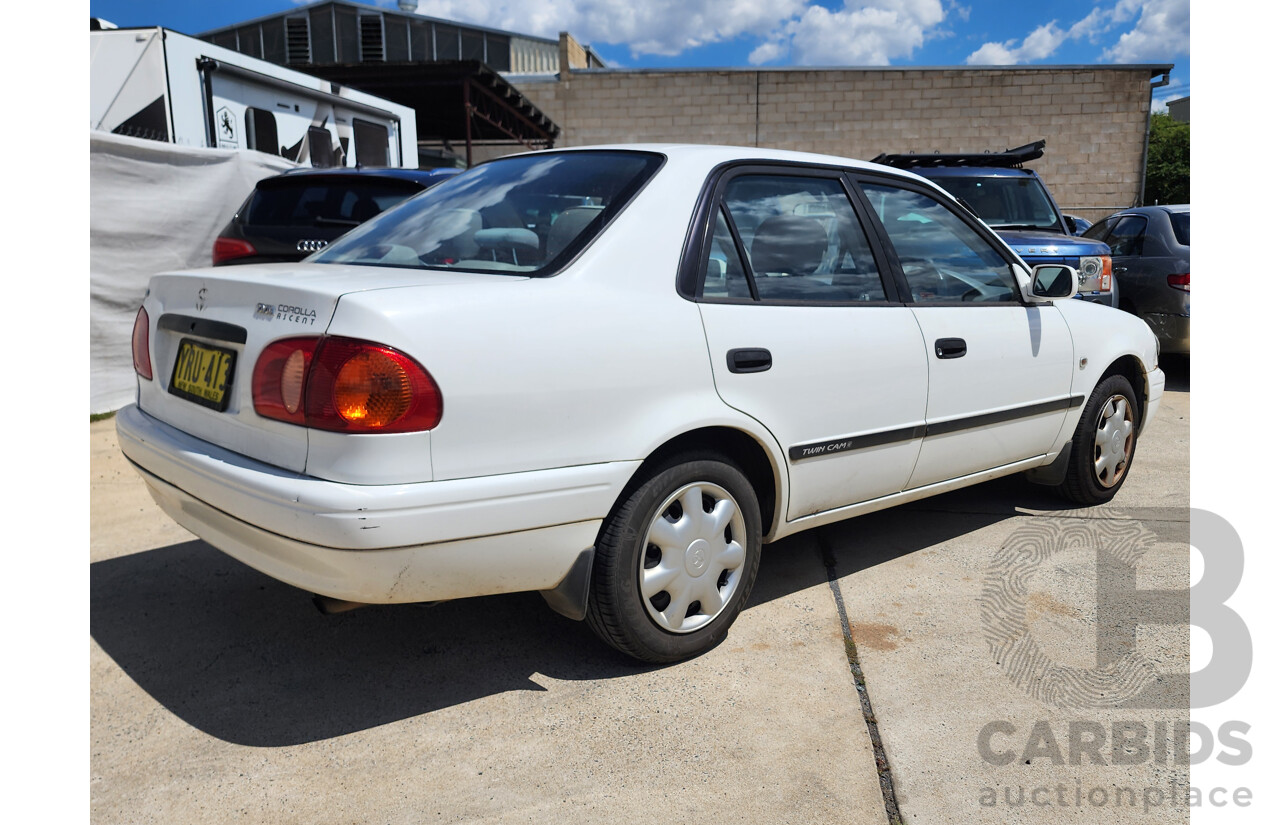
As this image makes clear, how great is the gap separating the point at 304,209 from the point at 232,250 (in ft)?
1.75

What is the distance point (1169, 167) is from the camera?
169 feet

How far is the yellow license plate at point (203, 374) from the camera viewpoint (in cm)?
241

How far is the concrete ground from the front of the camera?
7.20ft

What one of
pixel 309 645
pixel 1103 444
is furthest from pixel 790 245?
pixel 1103 444

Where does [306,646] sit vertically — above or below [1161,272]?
below

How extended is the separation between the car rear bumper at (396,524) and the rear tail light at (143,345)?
1.39ft

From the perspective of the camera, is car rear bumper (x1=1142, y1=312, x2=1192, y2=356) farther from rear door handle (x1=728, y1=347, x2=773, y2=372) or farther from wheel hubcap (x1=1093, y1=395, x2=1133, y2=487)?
rear door handle (x1=728, y1=347, x2=773, y2=372)

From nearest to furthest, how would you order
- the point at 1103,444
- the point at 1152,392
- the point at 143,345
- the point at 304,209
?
1. the point at 143,345
2. the point at 1103,444
3. the point at 1152,392
4. the point at 304,209

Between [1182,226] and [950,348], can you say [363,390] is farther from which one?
[1182,226]

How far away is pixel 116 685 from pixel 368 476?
4.30ft

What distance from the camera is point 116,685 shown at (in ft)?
8.97

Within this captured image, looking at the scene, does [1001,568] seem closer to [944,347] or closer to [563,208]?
[944,347]

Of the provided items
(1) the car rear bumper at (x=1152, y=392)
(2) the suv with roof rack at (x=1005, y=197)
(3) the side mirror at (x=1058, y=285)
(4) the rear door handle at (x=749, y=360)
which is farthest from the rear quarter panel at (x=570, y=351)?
(2) the suv with roof rack at (x=1005, y=197)

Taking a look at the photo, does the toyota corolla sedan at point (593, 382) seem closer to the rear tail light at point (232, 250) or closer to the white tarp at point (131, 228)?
the rear tail light at point (232, 250)
